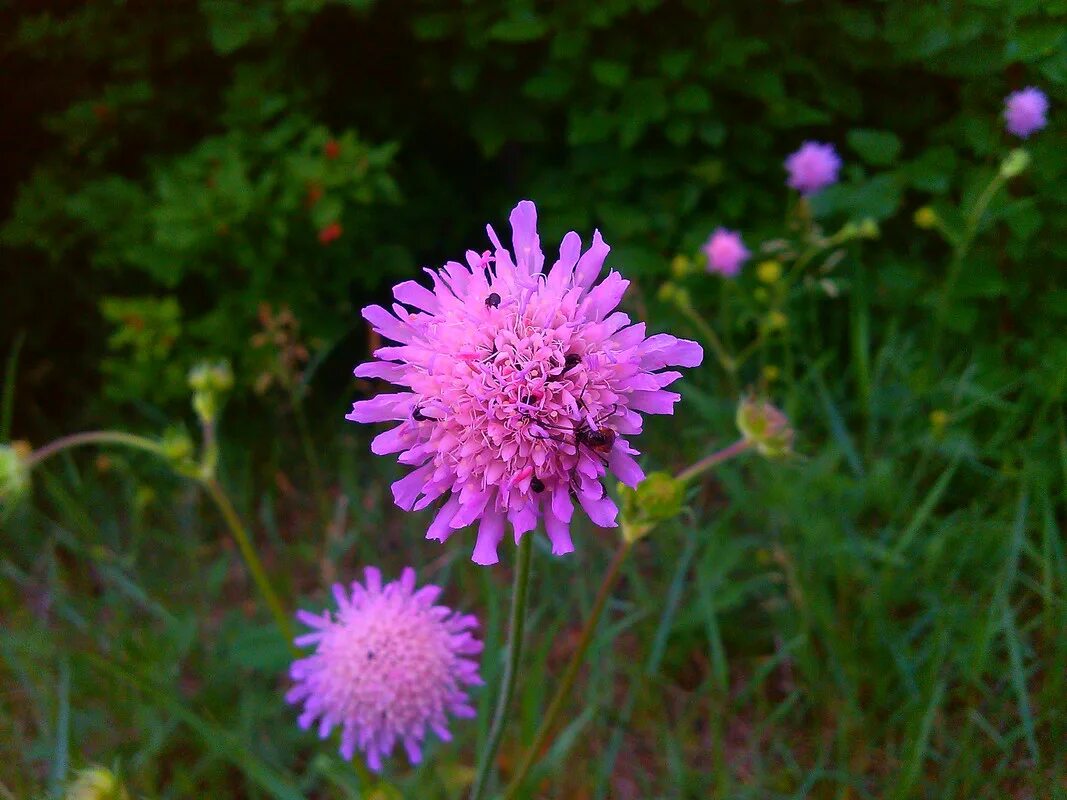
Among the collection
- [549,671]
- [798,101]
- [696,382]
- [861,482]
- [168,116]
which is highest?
[168,116]

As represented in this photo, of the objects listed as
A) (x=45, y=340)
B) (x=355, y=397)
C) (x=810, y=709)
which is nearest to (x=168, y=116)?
(x=45, y=340)

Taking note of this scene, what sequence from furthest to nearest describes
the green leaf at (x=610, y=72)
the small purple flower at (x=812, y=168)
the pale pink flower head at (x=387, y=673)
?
the small purple flower at (x=812, y=168) < the green leaf at (x=610, y=72) < the pale pink flower head at (x=387, y=673)

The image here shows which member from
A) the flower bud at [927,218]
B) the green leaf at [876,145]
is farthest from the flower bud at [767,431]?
the green leaf at [876,145]

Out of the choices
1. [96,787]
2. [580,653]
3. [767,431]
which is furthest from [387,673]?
[767,431]

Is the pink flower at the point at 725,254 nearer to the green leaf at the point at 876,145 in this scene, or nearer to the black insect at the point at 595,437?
the green leaf at the point at 876,145

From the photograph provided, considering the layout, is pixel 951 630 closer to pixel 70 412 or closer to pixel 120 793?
pixel 120 793

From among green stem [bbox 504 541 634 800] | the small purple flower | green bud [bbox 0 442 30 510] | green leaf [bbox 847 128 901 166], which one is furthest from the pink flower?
green bud [bbox 0 442 30 510]
